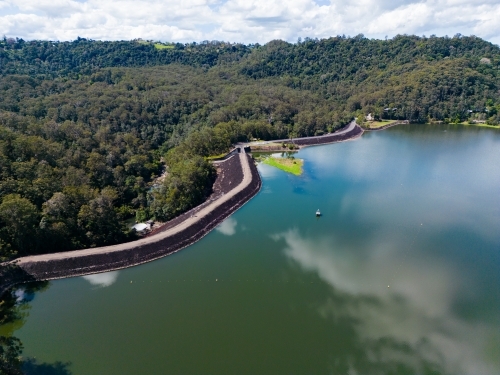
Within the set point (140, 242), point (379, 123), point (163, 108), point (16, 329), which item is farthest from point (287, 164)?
point (379, 123)

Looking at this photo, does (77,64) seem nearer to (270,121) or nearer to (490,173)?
(270,121)

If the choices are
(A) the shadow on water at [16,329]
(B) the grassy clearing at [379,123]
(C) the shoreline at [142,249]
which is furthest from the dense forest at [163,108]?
(B) the grassy clearing at [379,123]

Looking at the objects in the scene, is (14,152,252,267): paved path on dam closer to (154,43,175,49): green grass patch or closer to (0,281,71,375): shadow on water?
(0,281,71,375): shadow on water

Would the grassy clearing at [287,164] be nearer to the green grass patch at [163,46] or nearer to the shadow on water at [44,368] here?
the shadow on water at [44,368]

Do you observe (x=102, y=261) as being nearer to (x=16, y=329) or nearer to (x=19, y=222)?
(x=19, y=222)

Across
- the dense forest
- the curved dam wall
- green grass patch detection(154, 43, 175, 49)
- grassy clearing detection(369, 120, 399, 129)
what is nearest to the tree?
the dense forest

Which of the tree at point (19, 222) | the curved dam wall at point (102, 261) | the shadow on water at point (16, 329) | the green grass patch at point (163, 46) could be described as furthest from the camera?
the green grass patch at point (163, 46)
